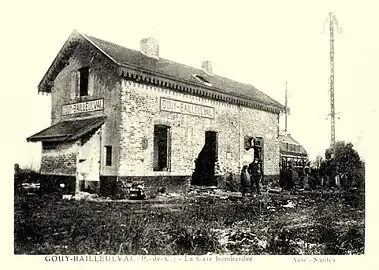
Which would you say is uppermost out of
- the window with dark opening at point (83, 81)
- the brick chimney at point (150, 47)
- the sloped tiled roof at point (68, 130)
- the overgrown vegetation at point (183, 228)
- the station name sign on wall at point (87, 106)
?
the brick chimney at point (150, 47)

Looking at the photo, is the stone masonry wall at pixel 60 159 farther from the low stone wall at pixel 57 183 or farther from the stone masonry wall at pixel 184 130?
the stone masonry wall at pixel 184 130

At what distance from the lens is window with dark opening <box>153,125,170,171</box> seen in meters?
6.66

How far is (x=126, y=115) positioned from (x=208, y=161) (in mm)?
1855

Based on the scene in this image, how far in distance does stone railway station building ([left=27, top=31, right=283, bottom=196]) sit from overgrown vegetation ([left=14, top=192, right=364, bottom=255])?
2.17 ft

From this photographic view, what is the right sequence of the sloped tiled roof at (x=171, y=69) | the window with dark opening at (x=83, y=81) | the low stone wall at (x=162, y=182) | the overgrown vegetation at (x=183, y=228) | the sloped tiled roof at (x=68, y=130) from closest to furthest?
the overgrown vegetation at (x=183, y=228), the sloped tiled roof at (x=68, y=130), the sloped tiled roof at (x=171, y=69), the low stone wall at (x=162, y=182), the window with dark opening at (x=83, y=81)

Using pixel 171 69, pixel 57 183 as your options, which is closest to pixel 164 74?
pixel 171 69

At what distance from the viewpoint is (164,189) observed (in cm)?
630

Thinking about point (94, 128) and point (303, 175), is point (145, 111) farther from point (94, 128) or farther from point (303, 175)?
point (303, 175)

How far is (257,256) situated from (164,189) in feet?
6.26

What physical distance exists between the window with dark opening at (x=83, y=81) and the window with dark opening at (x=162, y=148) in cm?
111

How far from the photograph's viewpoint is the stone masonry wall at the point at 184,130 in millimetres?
6180

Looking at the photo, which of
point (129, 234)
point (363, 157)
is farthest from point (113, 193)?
point (363, 157)

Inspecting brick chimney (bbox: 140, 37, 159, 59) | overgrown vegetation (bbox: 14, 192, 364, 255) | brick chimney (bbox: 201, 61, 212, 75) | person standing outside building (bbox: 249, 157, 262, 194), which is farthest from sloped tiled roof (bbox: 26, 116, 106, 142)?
person standing outside building (bbox: 249, 157, 262, 194)

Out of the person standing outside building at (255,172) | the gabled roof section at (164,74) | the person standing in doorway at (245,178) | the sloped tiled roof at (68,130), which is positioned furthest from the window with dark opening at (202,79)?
the sloped tiled roof at (68,130)
